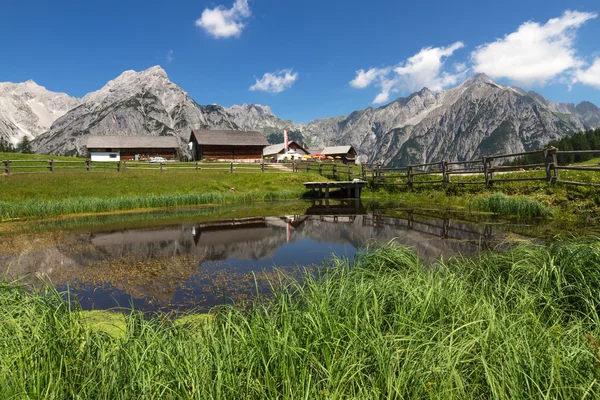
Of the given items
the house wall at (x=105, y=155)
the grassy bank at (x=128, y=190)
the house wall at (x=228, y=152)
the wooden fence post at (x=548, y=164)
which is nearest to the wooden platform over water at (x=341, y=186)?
the grassy bank at (x=128, y=190)

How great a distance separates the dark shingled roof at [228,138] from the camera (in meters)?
68.5

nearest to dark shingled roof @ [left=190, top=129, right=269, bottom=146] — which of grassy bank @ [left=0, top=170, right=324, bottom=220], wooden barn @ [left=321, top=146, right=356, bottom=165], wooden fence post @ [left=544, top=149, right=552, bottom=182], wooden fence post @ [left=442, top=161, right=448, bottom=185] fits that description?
wooden barn @ [left=321, top=146, right=356, bottom=165]

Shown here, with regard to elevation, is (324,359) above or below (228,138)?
below

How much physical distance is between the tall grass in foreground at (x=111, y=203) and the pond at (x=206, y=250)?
16.8 feet

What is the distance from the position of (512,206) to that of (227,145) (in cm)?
6013

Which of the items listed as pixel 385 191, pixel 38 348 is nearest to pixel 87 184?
pixel 385 191

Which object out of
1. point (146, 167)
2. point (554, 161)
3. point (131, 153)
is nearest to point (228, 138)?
point (131, 153)

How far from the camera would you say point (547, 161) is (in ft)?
52.8

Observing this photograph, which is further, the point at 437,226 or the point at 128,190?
→ the point at 128,190

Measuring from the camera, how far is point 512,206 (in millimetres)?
15414

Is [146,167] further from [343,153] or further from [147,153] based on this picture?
[343,153]

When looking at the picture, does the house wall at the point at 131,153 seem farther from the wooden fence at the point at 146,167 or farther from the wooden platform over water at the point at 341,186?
the wooden platform over water at the point at 341,186

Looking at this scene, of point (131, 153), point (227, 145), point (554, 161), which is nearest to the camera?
point (554, 161)

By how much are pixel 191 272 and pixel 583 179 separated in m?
17.6
